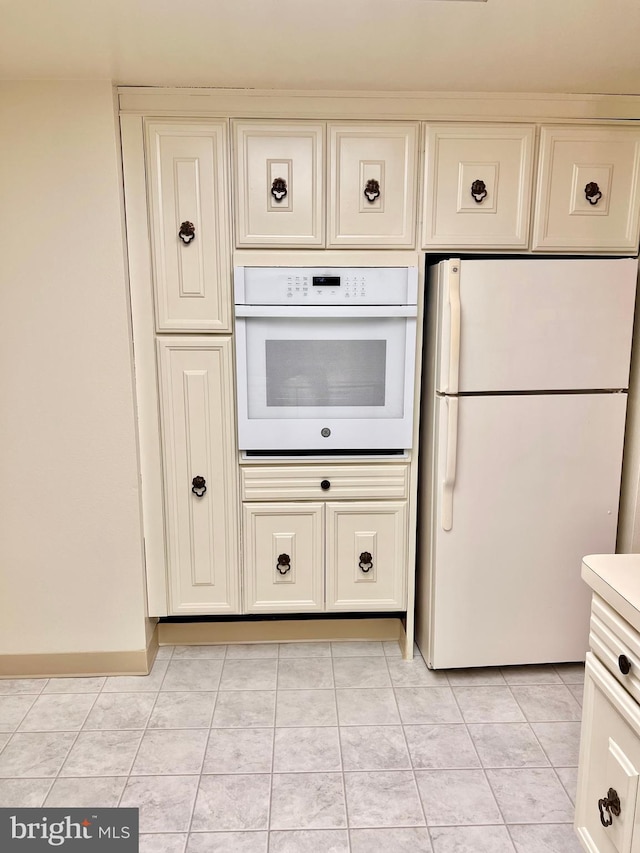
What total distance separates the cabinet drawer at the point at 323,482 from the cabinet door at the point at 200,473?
0.32ft

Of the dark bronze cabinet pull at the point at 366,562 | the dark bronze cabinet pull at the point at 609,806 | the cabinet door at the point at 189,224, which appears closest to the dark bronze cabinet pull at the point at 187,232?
the cabinet door at the point at 189,224

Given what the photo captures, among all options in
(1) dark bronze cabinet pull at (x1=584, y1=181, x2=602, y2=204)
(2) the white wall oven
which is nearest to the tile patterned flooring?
(2) the white wall oven

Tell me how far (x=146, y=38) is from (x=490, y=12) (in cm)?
94

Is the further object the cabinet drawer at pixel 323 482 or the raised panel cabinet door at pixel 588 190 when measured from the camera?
the cabinet drawer at pixel 323 482

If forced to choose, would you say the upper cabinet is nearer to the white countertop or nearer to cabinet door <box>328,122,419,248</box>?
cabinet door <box>328,122,419,248</box>

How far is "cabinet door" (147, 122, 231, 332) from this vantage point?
213cm

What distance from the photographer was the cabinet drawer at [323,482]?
7.77 ft

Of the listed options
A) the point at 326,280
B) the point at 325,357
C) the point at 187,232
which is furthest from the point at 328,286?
the point at 187,232

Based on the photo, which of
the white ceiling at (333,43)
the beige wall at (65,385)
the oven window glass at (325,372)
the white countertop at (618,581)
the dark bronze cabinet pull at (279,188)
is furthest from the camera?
the oven window glass at (325,372)

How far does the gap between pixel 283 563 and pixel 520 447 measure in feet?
3.30

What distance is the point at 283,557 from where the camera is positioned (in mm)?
2414

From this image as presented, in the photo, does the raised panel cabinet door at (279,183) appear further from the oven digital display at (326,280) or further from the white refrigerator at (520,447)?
the white refrigerator at (520,447)

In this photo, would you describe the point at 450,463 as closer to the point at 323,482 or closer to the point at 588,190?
the point at 323,482

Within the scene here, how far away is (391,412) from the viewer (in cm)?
234
